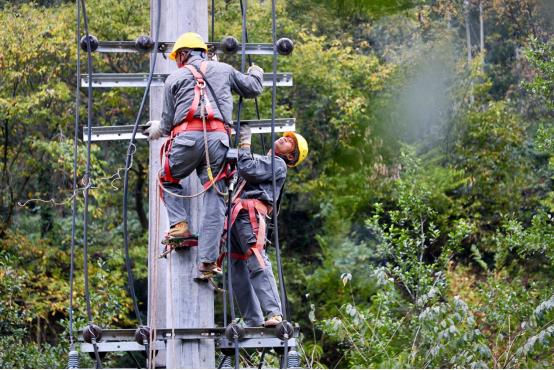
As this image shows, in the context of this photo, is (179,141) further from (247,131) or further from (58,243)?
(58,243)

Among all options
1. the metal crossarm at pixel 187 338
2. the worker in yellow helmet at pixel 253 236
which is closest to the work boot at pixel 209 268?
the metal crossarm at pixel 187 338

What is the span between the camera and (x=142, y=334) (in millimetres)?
6965

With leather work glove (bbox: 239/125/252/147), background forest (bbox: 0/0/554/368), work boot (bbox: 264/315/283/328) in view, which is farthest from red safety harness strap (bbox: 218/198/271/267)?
background forest (bbox: 0/0/554/368)

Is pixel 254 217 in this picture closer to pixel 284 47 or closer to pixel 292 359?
pixel 284 47

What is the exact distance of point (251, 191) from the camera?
26.9 feet

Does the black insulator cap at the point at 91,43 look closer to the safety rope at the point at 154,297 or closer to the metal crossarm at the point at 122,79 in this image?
the metal crossarm at the point at 122,79

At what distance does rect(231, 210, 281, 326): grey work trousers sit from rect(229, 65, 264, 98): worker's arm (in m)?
0.91

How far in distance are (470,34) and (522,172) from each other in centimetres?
736

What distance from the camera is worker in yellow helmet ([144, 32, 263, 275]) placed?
7.24 metres

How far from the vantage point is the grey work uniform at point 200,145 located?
725 centimetres

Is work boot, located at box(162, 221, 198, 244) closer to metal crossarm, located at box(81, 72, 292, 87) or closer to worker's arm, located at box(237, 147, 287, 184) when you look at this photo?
worker's arm, located at box(237, 147, 287, 184)

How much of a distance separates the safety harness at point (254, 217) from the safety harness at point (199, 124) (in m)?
0.71

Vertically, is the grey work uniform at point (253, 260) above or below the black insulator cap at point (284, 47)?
below

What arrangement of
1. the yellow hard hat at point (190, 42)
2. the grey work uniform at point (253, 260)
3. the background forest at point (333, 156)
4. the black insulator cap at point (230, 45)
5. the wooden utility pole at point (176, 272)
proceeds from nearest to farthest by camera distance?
1. the wooden utility pole at point (176, 272)
2. the yellow hard hat at point (190, 42)
3. the black insulator cap at point (230, 45)
4. the grey work uniform at point (253, 260)
5. the background forest at point (333, 156)
